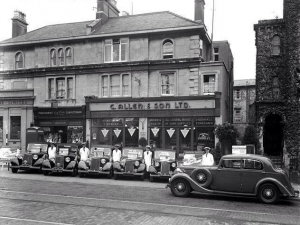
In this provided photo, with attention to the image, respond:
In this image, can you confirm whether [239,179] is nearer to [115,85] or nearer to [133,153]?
[133,153]

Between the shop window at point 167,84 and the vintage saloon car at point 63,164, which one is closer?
the vintage saloon car at point 63,164

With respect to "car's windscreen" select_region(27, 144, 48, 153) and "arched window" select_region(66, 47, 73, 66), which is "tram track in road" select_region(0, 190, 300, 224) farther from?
"arched window" select_region(66, 47, 73, 66)

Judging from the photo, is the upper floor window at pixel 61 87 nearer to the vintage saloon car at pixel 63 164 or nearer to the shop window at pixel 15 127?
the shop window at pixel 15 127

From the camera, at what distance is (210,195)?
11898mm

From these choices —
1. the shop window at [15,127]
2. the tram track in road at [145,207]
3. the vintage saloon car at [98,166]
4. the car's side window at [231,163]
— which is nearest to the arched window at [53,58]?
the shop window at [15,127]

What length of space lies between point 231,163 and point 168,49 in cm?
1391

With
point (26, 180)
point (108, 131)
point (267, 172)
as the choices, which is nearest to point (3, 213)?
point (26, 180)

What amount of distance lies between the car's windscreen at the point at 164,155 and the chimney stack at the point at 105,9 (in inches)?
625

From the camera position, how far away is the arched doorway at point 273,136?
24609 mm

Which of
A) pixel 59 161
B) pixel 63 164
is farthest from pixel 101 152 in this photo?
pixel 59 161

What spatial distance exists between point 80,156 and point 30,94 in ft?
41.3

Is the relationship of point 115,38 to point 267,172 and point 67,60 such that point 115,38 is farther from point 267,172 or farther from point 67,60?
point 267,172

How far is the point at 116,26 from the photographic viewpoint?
2569 centimetres

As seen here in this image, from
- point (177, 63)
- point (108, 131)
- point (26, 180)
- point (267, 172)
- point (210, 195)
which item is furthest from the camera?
point (108, 131)
